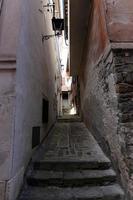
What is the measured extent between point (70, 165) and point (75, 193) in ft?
2.06

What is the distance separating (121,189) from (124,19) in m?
2.81

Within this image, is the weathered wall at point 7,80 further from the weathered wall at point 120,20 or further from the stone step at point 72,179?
the weathered wall at point 120,20

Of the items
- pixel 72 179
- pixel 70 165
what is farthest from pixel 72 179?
pixel 70 165

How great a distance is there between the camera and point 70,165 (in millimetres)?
2936

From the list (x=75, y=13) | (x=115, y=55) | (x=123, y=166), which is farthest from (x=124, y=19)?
(x=123, y=166)

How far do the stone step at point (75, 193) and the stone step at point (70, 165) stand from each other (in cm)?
43

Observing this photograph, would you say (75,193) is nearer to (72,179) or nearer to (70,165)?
(72,179)

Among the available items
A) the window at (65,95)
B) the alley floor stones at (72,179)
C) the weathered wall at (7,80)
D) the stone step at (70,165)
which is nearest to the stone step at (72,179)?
the alley floor stones at (72,179)

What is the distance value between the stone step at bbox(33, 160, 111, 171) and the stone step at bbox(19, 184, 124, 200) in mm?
434

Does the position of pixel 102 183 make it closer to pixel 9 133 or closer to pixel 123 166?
pixel 123 166

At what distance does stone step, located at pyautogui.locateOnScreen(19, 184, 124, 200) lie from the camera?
2223 millimetres

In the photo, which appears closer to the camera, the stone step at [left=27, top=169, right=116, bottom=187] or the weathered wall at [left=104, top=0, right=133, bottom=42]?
the stone step at [left=27, top=169, right=116, bottom=187]

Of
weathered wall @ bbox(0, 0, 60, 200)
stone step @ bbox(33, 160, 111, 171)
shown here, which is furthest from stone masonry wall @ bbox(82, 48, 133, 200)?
weathered wall @ bbox(0, 0, 60, 200)

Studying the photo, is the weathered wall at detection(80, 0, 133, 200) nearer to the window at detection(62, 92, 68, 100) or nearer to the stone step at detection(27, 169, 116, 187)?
the stone step at detection(27, 169, 116, 187)
